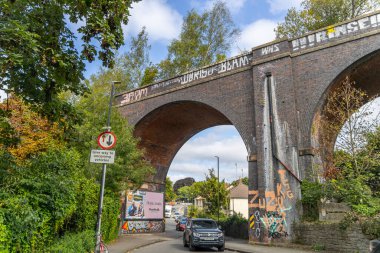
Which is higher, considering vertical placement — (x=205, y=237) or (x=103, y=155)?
(x=103, y=155)

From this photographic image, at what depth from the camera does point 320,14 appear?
2803 centimetres

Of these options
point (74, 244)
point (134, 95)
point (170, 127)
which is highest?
point (134, 95)

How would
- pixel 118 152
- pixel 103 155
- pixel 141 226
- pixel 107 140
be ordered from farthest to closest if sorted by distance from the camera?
→ pixel 141 226 < pixel 118 152 < pixel 107 140 < pixel 103 155

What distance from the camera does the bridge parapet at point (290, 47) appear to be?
15.2m

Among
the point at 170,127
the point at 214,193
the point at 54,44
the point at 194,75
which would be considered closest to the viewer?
the point at 54,44

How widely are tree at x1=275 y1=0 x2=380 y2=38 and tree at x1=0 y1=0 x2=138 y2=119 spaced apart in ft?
81.7

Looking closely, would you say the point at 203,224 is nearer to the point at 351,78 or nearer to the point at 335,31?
the point at 351,78

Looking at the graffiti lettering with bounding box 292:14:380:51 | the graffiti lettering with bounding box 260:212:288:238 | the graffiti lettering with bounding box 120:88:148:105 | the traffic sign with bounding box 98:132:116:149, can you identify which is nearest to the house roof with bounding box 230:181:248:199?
the graffiti lettering with bounding box 120:88:148:105

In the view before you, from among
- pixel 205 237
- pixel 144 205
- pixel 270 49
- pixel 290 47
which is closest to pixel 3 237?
pixel 205 237

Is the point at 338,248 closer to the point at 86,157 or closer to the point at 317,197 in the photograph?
the point at 317,197

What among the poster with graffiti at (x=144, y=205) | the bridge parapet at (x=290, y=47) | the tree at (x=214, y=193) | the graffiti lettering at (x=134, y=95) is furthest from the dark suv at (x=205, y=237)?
the tree at (x=214, y=193)

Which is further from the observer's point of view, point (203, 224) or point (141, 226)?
point (141, 226)

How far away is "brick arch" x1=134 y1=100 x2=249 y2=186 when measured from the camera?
73.9 feet

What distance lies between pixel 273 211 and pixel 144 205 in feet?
41.6
